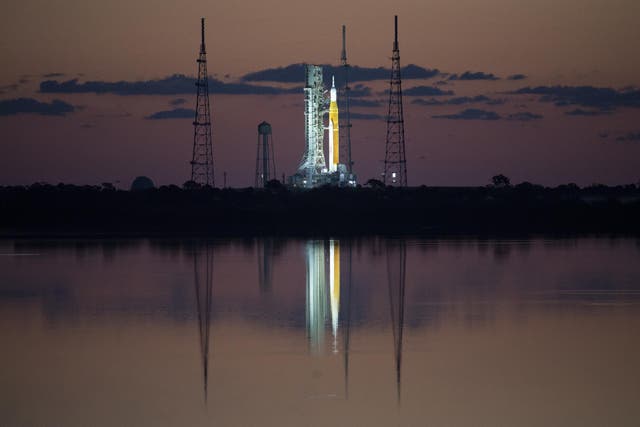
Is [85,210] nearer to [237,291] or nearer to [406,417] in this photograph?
[237,291]

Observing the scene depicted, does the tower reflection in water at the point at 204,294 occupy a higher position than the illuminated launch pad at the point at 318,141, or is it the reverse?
the illuminated launch pad at the point at 318,141

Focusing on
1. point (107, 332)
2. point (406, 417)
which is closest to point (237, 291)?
point (107, 332)

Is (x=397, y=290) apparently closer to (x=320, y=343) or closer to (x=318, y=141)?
(x=320, y=343)

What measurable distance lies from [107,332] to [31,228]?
187 feet

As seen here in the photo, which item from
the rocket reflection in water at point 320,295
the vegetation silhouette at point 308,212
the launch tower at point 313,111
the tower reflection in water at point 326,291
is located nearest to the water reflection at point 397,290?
the tower reflection in water at point 326,291

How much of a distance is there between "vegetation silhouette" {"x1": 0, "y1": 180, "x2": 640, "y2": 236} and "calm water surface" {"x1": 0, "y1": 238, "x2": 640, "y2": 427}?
3218 cm

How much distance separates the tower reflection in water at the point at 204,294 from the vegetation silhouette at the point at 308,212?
21920 mm

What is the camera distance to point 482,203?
314 ft

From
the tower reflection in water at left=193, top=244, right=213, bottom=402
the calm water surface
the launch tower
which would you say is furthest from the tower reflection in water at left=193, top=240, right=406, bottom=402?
the launch tower

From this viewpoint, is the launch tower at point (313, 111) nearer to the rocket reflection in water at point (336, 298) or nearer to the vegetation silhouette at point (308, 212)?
the vegetation silhouette at point (308, 212)

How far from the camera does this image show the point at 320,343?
24562mm

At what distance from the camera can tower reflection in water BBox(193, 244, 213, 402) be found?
23078mm

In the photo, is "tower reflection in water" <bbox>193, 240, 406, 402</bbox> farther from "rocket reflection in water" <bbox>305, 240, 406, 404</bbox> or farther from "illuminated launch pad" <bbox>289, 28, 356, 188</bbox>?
"illuminated launch pad" <bbox>289, 28, 356, 188</bbox>

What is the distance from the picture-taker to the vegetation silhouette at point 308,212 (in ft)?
257
